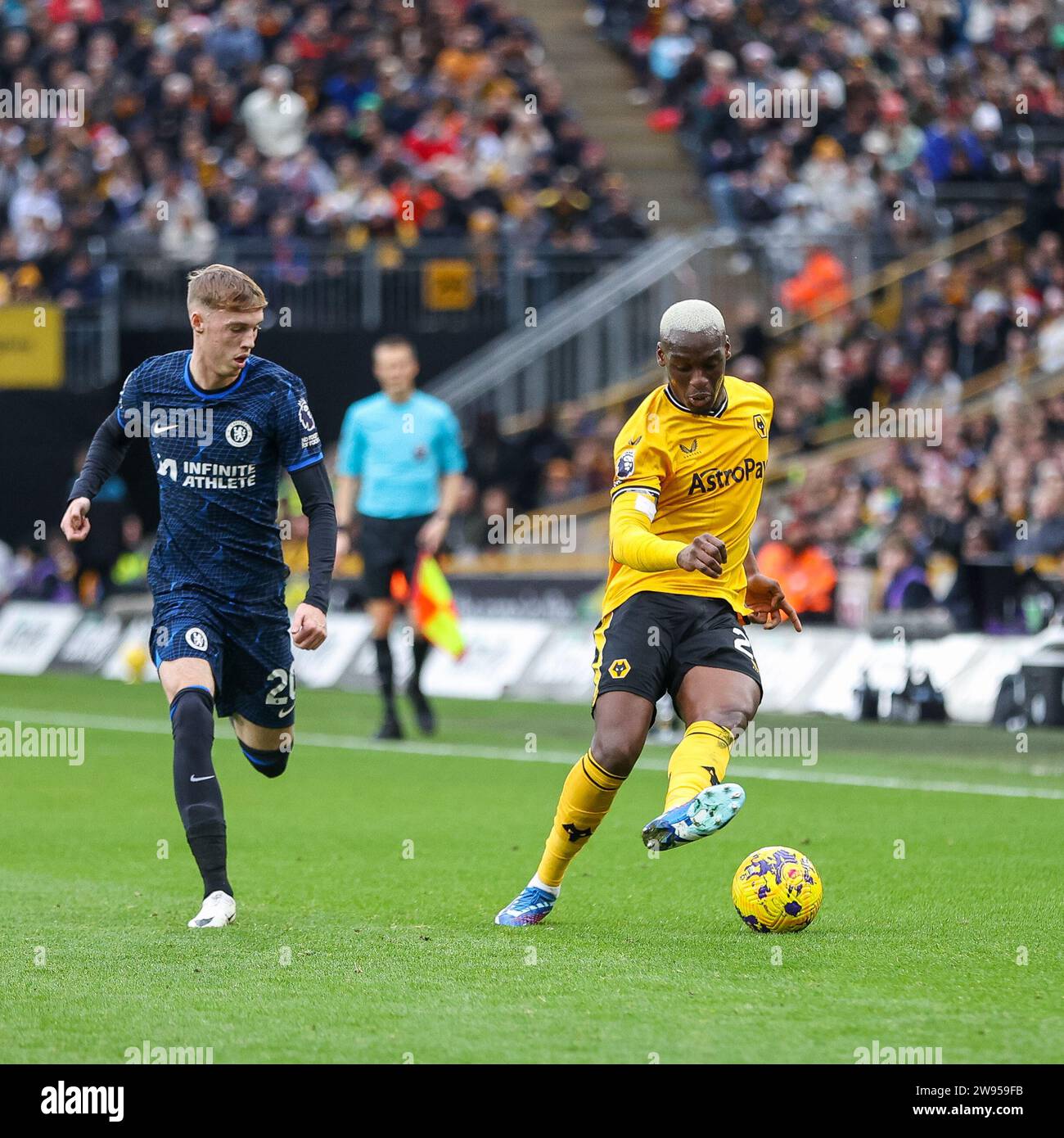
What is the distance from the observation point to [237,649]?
7.87m

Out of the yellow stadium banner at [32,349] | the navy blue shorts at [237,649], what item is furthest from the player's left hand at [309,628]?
the yellow stadium banner at [32,349]

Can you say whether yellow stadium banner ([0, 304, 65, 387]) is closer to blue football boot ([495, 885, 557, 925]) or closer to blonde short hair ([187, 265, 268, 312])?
blonde short hair ([187, 265, 268, 312])

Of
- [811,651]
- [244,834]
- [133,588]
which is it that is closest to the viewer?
[244,834]

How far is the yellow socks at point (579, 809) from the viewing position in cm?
738

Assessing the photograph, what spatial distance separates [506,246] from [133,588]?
5908mm

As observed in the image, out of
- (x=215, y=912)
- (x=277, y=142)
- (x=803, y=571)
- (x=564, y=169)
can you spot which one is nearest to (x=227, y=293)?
(x=215, y=912)

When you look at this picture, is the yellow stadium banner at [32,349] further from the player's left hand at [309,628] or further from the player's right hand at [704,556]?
the player's right hand at [704,556]

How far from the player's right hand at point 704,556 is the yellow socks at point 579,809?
88cm

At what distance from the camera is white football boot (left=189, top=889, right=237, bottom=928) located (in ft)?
24.6

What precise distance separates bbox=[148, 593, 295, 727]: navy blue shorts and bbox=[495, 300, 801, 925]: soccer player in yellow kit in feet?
3.90

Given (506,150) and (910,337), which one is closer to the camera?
(910,337)
